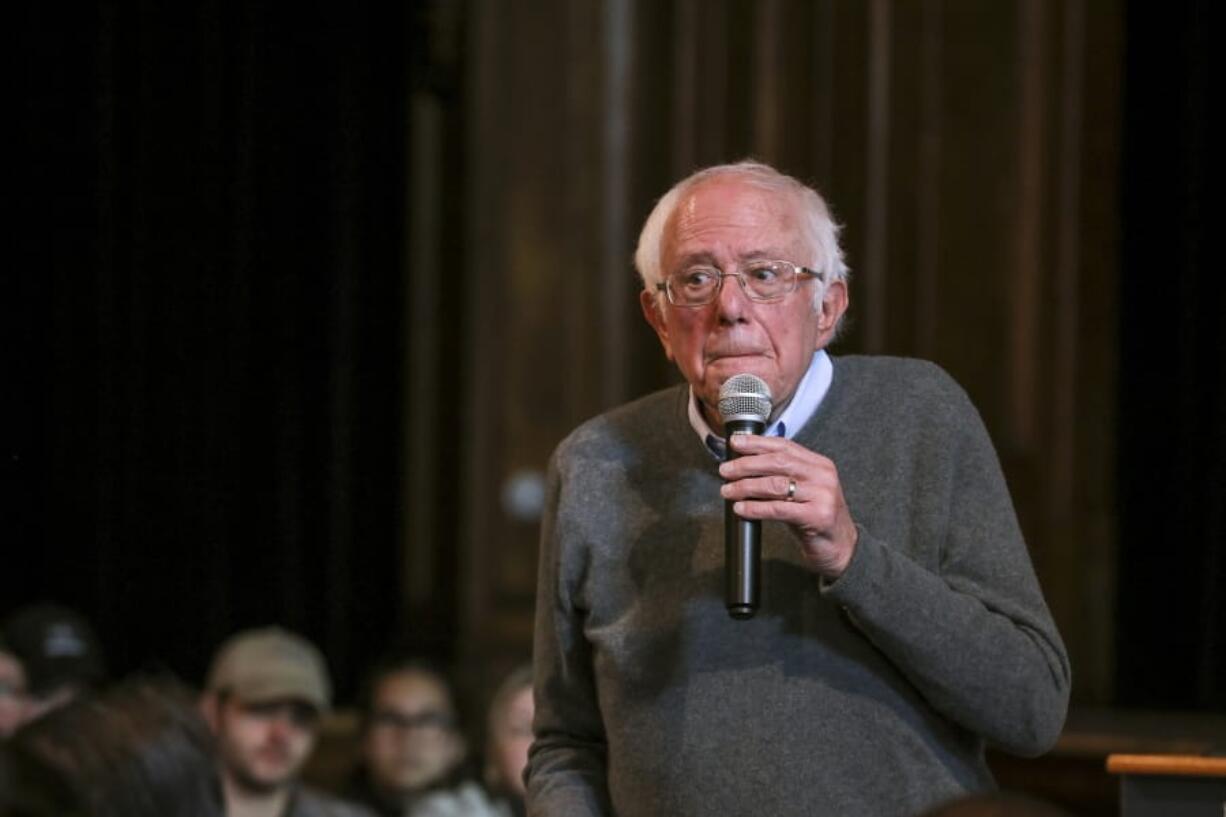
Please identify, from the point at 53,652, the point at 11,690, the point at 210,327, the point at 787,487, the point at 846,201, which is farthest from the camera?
the point at 210,327

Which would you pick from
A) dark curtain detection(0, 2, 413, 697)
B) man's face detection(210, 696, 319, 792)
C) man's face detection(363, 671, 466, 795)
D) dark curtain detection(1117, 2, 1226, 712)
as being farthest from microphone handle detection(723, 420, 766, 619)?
dark curtain detection(0, 2, 413, 697)

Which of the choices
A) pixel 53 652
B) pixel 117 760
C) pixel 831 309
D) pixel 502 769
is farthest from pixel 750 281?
pixel 53 652

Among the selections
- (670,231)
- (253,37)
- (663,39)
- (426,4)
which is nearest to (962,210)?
(663,39)

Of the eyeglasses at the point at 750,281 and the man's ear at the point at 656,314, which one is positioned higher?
the eyeglasses at the point at 750,281

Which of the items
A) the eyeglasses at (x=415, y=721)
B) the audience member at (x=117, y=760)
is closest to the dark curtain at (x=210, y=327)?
the eyeglasses at (x=415, y=721)

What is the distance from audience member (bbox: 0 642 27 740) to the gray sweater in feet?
8.53

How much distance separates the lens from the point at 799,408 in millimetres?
2434

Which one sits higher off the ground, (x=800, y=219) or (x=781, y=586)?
(x=800, y=219)

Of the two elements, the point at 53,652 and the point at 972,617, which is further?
the point at 53,652

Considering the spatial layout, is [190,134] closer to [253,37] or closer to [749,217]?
[253,37]

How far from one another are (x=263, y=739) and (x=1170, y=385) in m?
2.34

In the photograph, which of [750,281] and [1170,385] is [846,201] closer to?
[1170,385]

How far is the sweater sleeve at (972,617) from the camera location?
7.25 ft

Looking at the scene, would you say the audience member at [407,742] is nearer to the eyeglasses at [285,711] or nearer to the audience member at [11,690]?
the eyeglasses at [285,711]
